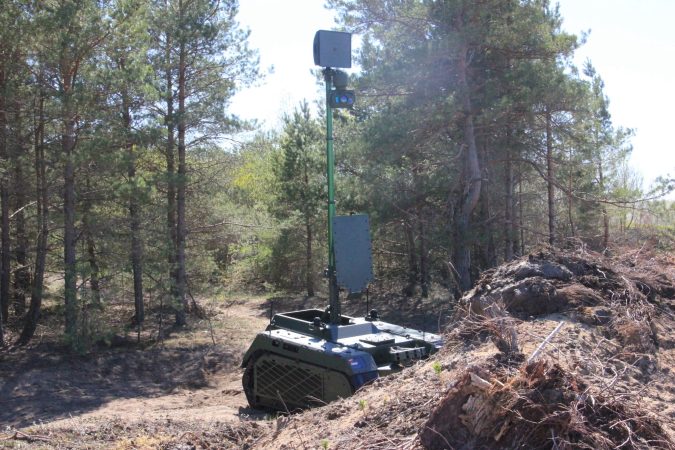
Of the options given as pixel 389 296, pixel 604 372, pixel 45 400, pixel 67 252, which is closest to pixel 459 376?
pixel 604 372

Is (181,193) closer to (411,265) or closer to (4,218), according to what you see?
(4,218)

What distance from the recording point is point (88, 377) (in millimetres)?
12367

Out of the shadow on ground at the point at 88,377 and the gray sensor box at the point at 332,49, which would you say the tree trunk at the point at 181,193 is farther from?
the gray sensor box at the point at 332,49

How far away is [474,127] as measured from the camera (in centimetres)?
1577

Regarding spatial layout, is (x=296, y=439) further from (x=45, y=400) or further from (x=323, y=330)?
(x=45, y=400)

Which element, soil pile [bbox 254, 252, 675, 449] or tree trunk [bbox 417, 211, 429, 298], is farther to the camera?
tree trunk [bbox 417, 211, 429, 298]

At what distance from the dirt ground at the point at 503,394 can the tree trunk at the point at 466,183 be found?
22.8ft

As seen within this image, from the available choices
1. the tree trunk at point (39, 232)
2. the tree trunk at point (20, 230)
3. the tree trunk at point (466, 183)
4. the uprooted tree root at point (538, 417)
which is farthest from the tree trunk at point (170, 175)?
the uprooted tree root at point (538, 417)

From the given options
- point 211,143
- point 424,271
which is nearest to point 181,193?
point 211,143

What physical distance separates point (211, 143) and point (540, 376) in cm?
1390

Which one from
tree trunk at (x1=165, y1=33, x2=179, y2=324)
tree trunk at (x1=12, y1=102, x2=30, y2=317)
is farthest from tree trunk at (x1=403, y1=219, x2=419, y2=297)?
tree trunk at (x1=12, y1=102, x2=30, y2=317)

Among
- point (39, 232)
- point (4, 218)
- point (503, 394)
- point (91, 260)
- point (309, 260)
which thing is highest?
point (4, 218)

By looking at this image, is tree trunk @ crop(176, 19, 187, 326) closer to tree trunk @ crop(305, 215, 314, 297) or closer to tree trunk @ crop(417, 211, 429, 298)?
tree trunk @ crop(305, 215, 314, 297)

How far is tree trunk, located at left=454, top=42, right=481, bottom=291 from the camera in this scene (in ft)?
49.5
